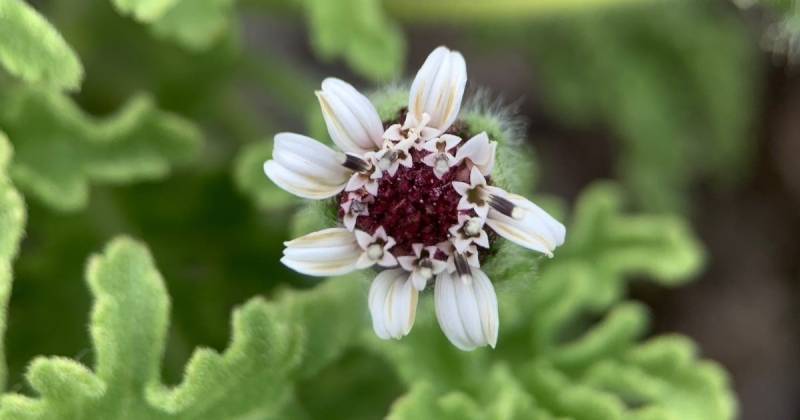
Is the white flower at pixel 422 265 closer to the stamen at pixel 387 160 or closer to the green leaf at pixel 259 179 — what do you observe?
the stamen at pixel 387 160

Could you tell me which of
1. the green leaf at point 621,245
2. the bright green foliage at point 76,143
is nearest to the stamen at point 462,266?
the bright green foliage at point 76,143

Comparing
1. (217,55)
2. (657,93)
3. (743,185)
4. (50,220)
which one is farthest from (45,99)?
(743,185)

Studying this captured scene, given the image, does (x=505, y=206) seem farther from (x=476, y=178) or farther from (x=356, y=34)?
(x=356, y=34)

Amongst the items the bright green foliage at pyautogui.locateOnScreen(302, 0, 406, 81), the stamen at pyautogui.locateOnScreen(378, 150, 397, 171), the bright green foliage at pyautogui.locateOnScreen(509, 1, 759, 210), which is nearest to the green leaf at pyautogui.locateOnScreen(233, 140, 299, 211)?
the bright green foliage at pyautogui.locateOnScreen(302, 0, 406, 81)

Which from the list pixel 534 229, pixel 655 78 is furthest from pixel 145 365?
pixel 655 78

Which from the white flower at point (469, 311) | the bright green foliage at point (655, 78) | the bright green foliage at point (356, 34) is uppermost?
the bright green foliage at point (655, 78)

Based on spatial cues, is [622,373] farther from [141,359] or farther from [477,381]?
[141,359]

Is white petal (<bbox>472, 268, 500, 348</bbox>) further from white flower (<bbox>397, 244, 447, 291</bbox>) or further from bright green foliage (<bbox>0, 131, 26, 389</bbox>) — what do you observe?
bright green foliage (<bbox>0, 131, 26, 389</bbox>)
